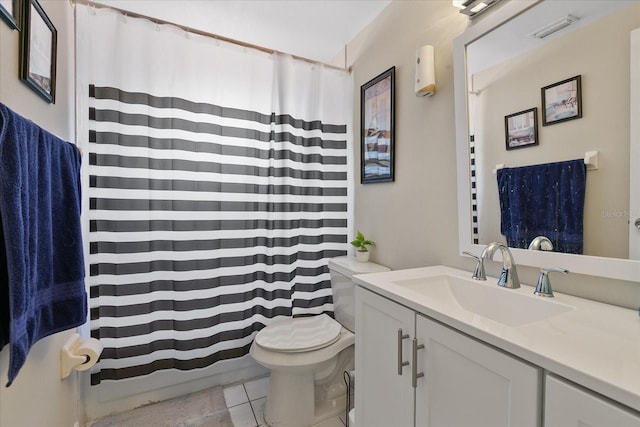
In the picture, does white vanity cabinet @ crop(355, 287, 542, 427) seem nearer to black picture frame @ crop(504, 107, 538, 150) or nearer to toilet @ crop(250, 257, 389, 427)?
toilet @ crop(250, 257, 389, 427)

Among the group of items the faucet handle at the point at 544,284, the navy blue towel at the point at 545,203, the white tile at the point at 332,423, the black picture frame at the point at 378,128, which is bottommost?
the white tile at the point at 332,423

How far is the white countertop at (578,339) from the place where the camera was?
0.49 m

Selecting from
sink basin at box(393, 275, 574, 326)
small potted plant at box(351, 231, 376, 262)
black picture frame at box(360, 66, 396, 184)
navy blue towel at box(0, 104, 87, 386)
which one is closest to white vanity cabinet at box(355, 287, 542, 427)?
sink basin at box(393, 275, 574, 326)

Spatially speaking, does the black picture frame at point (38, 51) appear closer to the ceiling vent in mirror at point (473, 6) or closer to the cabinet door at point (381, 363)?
the cabinet door at point (381, 363)

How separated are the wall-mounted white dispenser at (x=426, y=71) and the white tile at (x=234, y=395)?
2.00 metres

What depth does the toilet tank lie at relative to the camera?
1.66 meters

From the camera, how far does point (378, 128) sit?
1796mm

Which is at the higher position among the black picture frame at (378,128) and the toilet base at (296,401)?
the black picture frame at (378,128)

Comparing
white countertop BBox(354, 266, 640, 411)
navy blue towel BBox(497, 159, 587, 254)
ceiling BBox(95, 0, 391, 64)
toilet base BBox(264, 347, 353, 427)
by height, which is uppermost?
ceiling BBox(95, 0, 391, 64)

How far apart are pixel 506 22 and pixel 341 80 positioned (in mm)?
1130

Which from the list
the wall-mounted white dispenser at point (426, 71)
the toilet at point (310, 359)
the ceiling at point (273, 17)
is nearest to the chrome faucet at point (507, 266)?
the toilet at point (310, 359)

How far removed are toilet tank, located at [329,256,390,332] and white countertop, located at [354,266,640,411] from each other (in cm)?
73

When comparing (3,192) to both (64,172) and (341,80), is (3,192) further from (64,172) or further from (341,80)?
(341,80)

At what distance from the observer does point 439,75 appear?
137 centimetres
